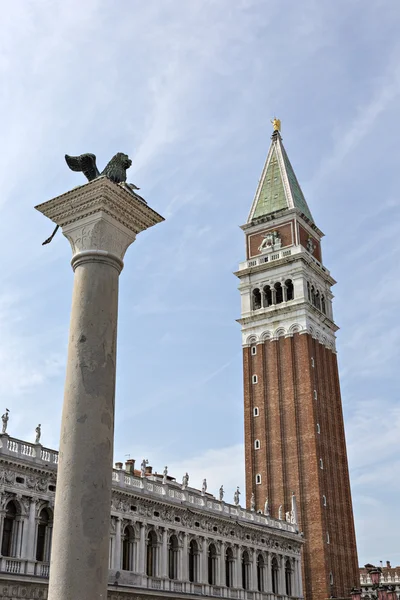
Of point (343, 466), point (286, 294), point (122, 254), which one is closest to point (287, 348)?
point (286, 294)

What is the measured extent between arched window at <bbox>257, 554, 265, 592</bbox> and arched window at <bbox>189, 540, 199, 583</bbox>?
684 centimetres

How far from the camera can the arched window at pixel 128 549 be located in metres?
32.2

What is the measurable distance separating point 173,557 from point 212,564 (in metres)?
3.90

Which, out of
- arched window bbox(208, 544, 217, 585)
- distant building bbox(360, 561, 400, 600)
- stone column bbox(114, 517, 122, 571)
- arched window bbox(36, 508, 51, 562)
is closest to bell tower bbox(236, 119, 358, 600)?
arched window bbox(208, 544, 217, 585)

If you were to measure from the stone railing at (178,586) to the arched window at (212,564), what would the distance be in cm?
46

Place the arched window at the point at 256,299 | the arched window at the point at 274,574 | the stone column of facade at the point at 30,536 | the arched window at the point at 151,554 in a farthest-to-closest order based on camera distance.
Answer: the arched window at the point at 256,299, the arched window at the point at 274,574, the arched window at the point at 151,554, the stone column of facade at the point at 30,536

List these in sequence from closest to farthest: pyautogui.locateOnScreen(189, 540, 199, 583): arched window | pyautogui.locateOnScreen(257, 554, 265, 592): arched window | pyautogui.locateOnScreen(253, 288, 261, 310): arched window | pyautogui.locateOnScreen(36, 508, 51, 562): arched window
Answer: pyautogui.locateOnScreen(36, 508, 51, 562): arched window, pyautogui.locateOnScreen(189, 540, 199, 583): arched window, pyautogui.locateOnScreen(257, 554, 265, 592): arched window, pyautogui.locateOnScreen(253, 288, 261, 310): arched window

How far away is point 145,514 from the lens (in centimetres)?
3369

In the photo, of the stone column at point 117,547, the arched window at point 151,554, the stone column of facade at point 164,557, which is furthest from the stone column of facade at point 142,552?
the stone column at point 117,547

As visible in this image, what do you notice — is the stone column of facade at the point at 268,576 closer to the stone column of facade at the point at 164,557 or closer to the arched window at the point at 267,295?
the stone column of facade at the point at 164,557

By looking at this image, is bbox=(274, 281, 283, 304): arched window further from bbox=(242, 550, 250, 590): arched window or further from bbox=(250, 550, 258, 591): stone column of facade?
bbox=(242, 550, 250, 590): arched window

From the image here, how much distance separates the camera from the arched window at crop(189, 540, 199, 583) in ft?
120

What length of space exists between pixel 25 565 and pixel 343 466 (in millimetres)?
36959

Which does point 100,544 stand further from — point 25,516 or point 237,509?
point 237,509
